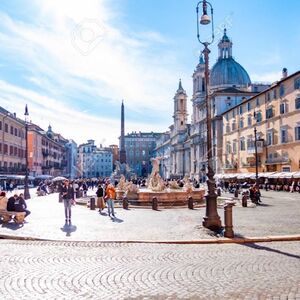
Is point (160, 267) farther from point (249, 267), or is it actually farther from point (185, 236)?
point (185, 236)

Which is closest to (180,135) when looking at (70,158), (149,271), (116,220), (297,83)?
(70,158)

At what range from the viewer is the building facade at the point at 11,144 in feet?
184

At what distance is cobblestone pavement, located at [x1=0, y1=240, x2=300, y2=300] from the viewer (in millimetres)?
7016

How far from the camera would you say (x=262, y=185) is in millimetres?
55312

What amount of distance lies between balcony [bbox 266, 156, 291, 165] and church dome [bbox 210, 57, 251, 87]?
137 feet

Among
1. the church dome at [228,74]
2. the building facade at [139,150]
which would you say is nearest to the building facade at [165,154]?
the building facade at [139,150]

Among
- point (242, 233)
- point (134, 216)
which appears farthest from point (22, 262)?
point (134, 216)

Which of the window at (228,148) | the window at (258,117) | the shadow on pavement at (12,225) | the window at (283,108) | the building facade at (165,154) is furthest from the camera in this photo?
the building facade at (165,154)

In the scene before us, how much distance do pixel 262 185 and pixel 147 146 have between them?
5203 inches

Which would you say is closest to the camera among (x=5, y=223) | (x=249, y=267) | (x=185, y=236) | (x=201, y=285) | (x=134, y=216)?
(x=201, y=285)

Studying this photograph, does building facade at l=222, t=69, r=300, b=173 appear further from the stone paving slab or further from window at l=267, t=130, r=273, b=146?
the stone paving slab

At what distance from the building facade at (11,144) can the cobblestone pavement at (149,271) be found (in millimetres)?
46590

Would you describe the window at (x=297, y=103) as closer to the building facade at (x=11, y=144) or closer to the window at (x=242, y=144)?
the window at (x=242, y=144)

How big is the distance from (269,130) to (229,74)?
1645 inches
